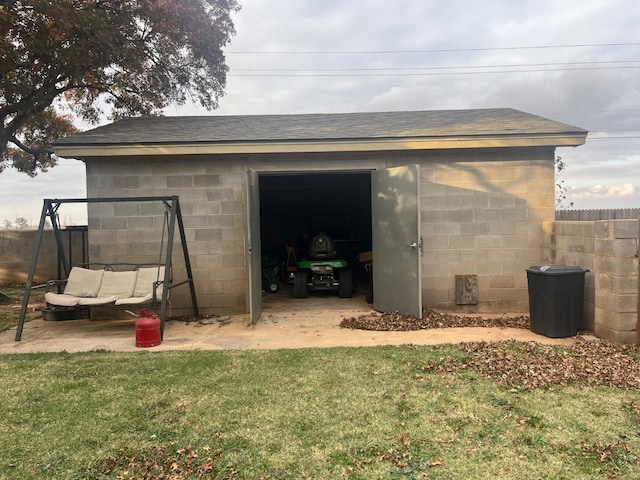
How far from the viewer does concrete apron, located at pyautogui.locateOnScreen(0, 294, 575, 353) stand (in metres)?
5.11

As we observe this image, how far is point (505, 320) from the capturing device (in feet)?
20.0

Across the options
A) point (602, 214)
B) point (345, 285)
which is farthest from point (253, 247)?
point (602, 214)

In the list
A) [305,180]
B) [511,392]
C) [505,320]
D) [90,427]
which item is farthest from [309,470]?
[305,180]

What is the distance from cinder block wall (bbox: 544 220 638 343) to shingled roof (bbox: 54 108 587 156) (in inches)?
75.8

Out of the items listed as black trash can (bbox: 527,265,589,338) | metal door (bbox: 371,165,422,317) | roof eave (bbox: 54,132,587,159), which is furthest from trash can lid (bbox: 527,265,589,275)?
roof eave (bbox: 54,132,587,159)

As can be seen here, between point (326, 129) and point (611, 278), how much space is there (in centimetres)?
462

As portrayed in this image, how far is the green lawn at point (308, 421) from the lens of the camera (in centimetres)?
253

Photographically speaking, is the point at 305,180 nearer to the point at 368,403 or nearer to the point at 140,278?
the point at 140,278

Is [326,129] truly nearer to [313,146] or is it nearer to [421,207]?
[313,146]

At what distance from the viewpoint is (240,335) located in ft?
18.4

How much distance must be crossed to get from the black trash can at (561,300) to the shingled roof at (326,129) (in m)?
2.26

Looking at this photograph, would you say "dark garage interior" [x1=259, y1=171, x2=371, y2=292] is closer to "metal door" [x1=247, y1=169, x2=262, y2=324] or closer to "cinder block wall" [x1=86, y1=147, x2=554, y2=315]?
"cinder block wall" [x1=86, y1=147, x2=554, y2=315]

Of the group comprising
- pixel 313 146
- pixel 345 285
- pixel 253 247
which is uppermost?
pixel 313 146

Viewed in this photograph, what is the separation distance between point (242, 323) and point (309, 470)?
3931 millimetres
